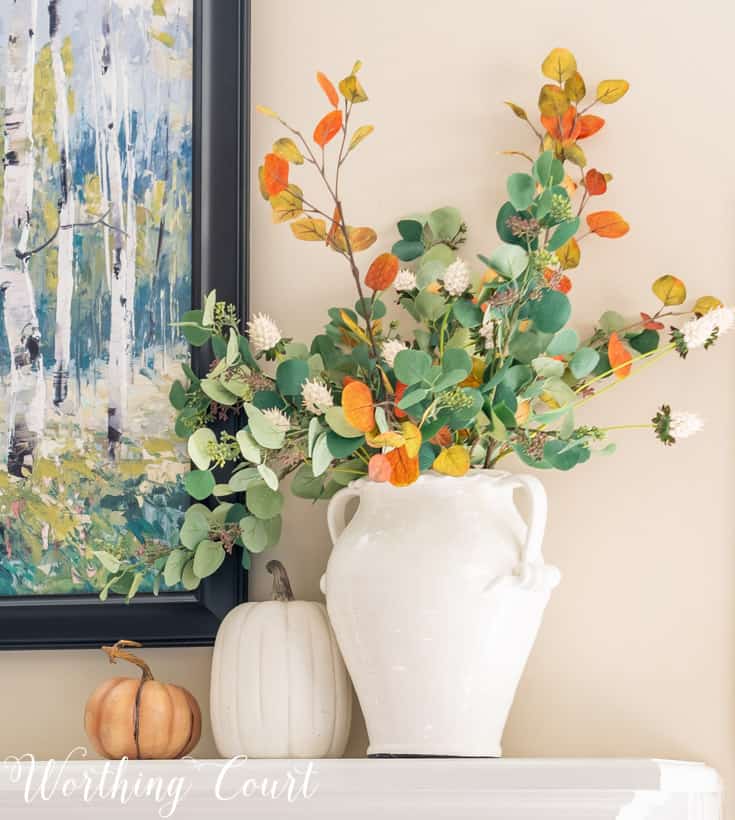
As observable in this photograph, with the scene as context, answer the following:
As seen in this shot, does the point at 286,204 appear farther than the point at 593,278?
No

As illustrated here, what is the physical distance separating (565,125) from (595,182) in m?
0.07

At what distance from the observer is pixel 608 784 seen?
36.8 inches

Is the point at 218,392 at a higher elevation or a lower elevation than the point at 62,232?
lower

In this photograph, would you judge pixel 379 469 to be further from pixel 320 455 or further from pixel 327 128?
pixel 327 128

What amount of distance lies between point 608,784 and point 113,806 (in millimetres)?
427

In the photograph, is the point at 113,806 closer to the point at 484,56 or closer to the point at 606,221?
the point at 606,221

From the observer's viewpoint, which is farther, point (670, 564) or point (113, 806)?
point (670, 564)

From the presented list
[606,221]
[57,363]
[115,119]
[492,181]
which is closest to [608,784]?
[606,221]

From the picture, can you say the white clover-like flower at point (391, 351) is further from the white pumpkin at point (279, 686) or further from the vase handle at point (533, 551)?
the white pumpkin at point (279, 686)

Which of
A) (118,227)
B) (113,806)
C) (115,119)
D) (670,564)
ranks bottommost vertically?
(113,806)

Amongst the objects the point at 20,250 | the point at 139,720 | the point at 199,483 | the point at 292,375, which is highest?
the point at 20,250

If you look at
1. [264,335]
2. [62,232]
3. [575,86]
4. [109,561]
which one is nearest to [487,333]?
[264,335]

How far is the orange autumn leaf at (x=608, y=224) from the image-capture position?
46.4 inches

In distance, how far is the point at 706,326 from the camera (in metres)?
1.15
